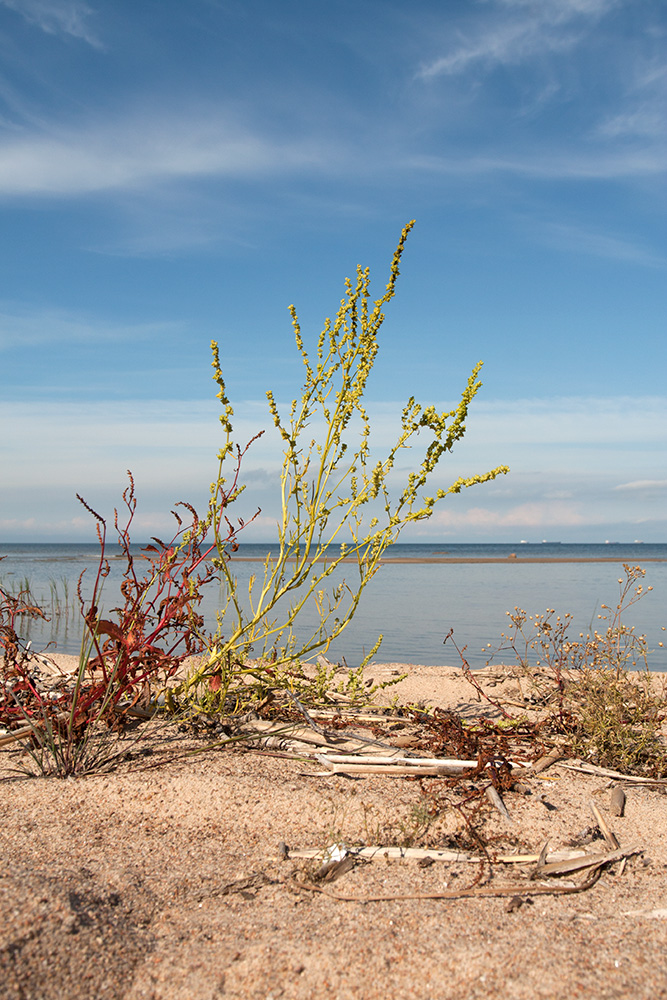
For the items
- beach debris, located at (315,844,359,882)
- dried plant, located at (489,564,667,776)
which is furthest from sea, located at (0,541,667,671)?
beach debris, located at (315,844,359,882)

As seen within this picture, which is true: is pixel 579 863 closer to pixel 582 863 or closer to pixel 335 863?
pixel 582 863

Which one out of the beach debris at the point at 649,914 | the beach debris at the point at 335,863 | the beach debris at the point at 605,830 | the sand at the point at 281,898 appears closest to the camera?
the sand at the point at 281,898

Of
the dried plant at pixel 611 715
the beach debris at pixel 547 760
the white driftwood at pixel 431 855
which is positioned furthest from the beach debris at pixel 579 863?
the dried plant at pixel 611 715

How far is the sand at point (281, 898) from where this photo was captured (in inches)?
77.3

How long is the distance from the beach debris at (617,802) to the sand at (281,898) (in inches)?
1.6

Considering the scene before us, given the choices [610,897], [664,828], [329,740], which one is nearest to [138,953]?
[610,897]

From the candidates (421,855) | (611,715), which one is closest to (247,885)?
(421,855)

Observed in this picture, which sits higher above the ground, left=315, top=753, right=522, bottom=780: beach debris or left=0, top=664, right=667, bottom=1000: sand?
left=315, top=753, right=522, bottom=780: beach debris

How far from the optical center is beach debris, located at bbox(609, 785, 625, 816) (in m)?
3.26

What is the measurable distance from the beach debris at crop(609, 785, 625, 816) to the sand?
40 millimetres

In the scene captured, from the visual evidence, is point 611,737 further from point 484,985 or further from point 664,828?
point 484,985

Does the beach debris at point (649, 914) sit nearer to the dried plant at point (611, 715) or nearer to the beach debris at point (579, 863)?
the beach debris at point (579, 863)

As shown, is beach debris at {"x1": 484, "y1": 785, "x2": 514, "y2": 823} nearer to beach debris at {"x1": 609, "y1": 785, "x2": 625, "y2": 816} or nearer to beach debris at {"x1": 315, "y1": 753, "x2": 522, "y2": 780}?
beach debris at {"x1": 315, "y1": 753, "x2": 522, "y2": 780}

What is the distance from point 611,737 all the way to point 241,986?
2.63 m
